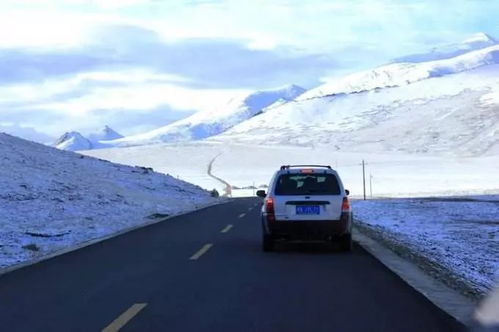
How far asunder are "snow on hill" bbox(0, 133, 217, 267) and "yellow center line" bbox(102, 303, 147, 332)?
5446mm

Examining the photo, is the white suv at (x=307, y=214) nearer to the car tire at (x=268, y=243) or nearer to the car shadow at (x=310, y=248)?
the car tire at (x=268, y=243)

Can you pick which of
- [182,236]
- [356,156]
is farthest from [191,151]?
[182,236]

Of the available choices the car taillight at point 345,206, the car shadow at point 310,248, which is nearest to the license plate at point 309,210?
the car taillight at point 345,206

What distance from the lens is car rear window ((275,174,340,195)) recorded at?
14516 millimetres

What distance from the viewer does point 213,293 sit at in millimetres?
9609

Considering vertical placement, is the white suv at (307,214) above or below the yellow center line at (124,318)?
above

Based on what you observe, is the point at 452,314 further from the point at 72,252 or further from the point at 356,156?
the point at 356,156

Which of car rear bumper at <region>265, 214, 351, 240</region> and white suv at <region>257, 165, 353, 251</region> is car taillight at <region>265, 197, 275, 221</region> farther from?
car rear bumper at <region>265, 214, 351, 240</region>

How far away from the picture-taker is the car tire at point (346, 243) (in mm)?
14531

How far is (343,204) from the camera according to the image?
14328 millimetres

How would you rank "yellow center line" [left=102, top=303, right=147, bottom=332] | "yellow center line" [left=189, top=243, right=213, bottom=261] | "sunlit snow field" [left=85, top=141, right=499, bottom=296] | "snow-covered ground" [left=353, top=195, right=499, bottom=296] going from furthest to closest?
"sunlit snow field" [left=85, top=141, right=499, bottom=296], "yellow center line" [left=189, top=243, right=213, bottom=261], "snow-covered ground" [left=353, top=195, right=499, bottom=296], "yellow center line" [left=102, top=303, right=147, bottom=332]

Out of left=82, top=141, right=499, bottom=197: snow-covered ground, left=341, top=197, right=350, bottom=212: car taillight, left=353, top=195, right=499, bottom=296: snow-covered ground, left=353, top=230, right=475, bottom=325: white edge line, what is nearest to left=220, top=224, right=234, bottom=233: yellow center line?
left=353, top=195, right=499, bottom=296: snow-covered ground

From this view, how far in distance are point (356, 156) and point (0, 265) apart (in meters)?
120

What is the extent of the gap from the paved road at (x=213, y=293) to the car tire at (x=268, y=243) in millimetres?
151
